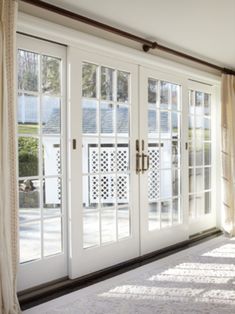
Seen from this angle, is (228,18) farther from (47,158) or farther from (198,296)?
(198,296)

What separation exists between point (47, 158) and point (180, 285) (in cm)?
151

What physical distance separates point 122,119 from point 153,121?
511 mm

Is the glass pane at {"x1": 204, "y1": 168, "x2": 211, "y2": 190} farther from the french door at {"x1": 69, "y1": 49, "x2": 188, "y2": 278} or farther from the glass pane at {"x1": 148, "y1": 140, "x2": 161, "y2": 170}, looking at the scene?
the glass pane at {"x1": 148, "y1": 140, "x2": 161, "y2": 170}

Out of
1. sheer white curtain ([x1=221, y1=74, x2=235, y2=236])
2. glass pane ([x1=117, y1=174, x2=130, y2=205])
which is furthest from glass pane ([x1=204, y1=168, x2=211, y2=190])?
glass pane ([x1=117, y1=174, x2=130, y2=205])

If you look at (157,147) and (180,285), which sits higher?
(157,147)

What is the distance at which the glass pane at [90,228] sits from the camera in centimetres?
339

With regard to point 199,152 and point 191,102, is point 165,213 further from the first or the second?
point 191,102

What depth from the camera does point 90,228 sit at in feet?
11.3

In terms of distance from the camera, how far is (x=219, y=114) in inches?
202

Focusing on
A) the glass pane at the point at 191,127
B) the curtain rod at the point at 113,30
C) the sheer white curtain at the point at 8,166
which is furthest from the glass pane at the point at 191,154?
the sheer white curtain at the point at 8,166

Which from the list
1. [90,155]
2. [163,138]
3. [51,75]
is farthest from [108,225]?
[51,75]

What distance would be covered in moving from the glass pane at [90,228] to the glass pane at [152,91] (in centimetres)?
139

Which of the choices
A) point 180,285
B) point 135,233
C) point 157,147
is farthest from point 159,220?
point 180,285

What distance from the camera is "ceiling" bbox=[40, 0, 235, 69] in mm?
2938
